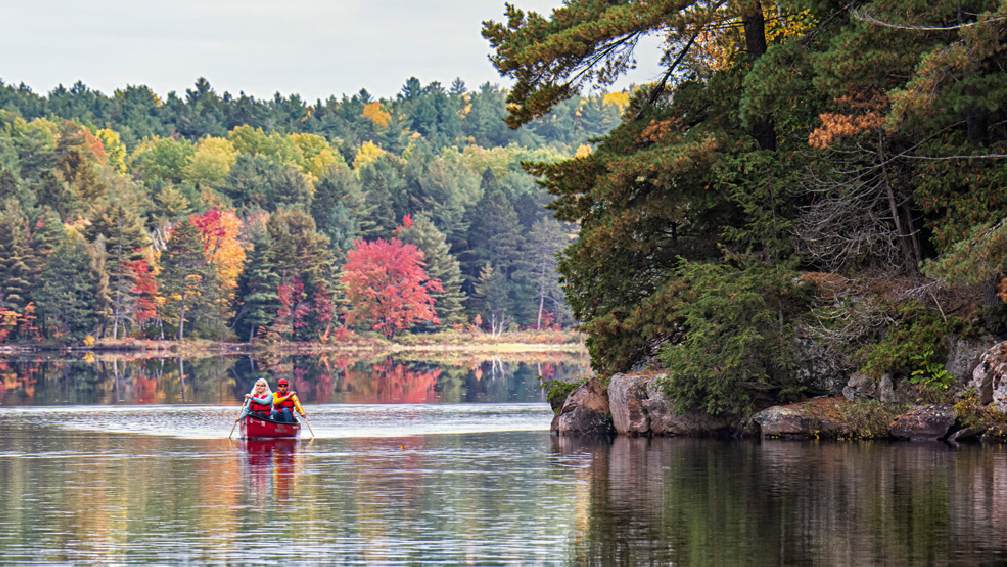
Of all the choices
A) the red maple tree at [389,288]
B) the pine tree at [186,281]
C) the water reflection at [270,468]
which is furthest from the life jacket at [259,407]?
the red maple tree at [389,288]

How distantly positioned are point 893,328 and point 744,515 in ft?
46.6

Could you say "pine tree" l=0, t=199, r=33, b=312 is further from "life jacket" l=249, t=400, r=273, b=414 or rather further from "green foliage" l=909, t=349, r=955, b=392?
"green foliage" l=909, t=349, r=955, b=392

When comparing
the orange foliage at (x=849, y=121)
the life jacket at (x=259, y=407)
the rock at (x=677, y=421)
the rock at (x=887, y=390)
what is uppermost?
the orange foliage at (x=849, y=121)

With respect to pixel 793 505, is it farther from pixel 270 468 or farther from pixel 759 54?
pixel 759 54

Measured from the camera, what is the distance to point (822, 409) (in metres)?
35.8

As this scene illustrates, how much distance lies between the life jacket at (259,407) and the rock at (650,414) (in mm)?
7369

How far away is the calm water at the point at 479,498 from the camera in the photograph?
1914cm

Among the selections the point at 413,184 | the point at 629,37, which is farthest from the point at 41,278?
the point at 629,37

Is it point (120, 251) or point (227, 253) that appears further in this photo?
point (227, 253)

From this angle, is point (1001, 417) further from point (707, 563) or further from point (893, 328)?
point (707, 563)

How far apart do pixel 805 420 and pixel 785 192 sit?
18.1 feet

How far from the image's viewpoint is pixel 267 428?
37.0 metres

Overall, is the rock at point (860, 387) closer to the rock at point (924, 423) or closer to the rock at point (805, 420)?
the rock at point (805, 420)

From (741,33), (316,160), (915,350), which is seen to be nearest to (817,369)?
(915,350)
